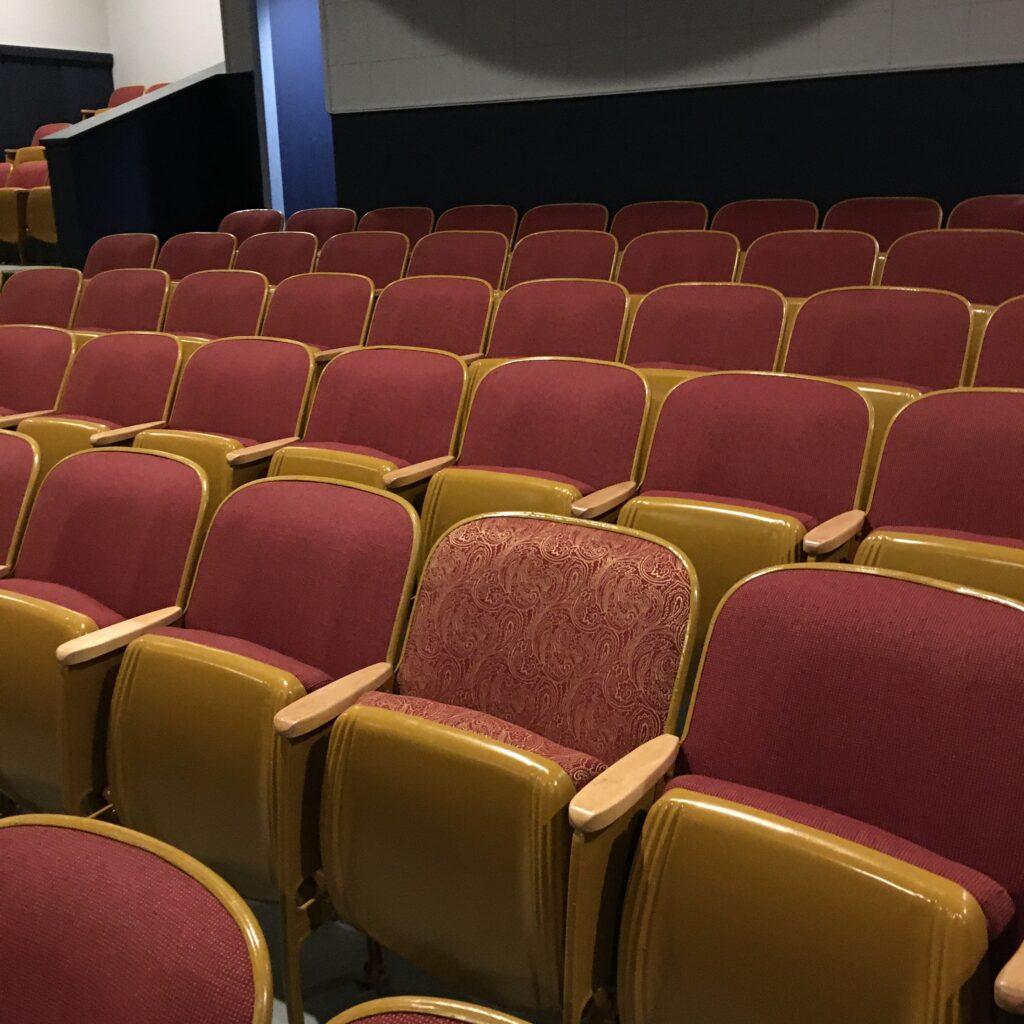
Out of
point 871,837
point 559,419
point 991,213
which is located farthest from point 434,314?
point 871,837

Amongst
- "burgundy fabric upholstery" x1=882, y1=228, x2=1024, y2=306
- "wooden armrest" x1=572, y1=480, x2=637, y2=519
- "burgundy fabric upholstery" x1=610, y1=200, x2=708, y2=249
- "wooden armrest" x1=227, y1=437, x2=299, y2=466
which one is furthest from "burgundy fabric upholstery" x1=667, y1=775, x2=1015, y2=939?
"burgundy fabric upholstery" x1=610, y1=200, x2=708, y2=249

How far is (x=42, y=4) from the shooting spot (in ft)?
11.3

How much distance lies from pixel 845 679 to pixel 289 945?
25 centimetres

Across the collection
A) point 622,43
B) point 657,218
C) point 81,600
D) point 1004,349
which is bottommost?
point 81,600

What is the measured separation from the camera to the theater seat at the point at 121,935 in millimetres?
240

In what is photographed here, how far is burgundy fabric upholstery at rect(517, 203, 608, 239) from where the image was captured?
4.83ft

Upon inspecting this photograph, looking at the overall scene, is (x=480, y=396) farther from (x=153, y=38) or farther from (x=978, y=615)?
(x=153, y=38)

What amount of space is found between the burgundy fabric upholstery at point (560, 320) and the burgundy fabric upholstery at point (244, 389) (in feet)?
0.67

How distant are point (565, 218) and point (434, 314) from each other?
53 cm

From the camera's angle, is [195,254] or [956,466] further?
[195,254]

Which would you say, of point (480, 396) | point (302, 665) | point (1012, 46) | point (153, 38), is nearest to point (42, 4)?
point (153, 38)

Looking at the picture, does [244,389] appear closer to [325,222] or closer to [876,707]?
[876,707]

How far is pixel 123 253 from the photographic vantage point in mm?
1570

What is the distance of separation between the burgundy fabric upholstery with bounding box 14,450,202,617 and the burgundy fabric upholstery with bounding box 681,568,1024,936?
34 centimetres
